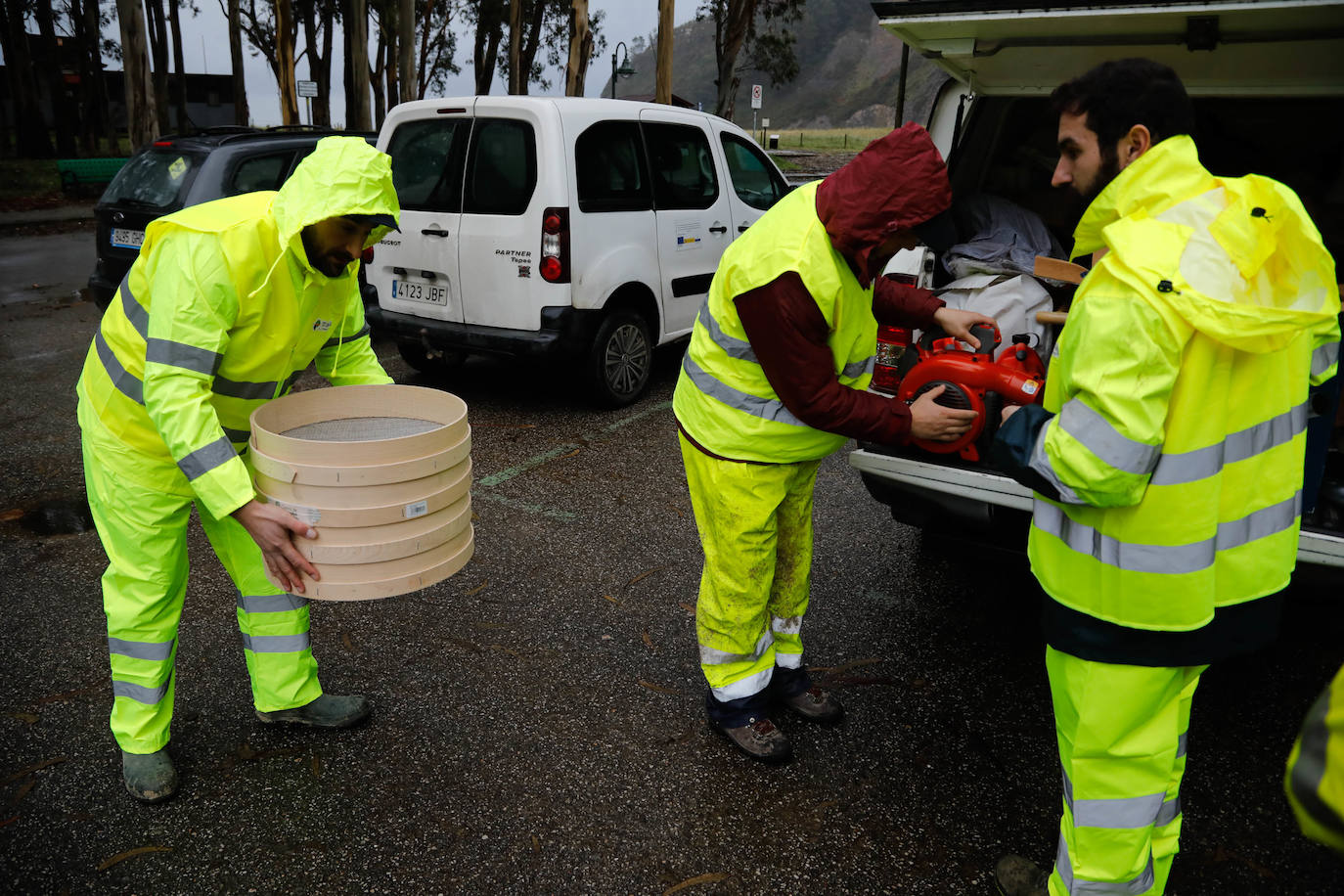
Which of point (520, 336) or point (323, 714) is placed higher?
point (520, 336)

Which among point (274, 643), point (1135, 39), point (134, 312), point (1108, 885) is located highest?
point (1135, 39)

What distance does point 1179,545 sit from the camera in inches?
72.1

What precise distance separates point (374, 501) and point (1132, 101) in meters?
1.87

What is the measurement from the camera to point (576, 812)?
2.66 m

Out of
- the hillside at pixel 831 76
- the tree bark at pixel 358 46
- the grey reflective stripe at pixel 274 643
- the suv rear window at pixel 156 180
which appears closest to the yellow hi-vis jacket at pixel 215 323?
the grey reflective stripe at pixel 274 643

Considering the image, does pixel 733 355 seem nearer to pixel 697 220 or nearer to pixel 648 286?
pixel 648 286

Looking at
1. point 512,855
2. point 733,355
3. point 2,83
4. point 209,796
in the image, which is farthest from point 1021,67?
point 2,83

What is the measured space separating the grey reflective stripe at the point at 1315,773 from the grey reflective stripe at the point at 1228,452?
823 mm

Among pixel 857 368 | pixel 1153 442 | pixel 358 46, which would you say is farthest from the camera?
pixel 358 46

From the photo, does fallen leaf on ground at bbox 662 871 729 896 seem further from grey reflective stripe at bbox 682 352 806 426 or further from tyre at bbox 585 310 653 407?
tyre at bbox 585 310 653 407

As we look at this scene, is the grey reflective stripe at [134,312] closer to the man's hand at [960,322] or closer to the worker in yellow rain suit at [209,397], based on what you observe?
the worker in yellow rain suit at [209,397]

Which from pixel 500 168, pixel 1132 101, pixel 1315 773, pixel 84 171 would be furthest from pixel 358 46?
pixel 1315 773

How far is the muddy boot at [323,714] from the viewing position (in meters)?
2.98

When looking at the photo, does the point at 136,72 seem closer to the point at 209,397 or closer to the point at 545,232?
the point at 545,232
